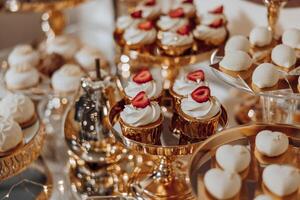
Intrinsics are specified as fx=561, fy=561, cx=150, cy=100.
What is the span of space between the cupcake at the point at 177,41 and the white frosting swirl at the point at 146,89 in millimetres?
213

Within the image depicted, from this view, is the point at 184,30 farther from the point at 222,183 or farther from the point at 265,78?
the point at 222,183

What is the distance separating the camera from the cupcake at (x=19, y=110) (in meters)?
1.24

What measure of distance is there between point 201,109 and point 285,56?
225 mm

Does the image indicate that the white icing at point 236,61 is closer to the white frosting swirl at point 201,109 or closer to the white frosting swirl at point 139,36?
the white frosting swirl at point 201,109

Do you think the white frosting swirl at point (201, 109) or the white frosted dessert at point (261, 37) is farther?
the white frosted dessert at point (261, 37)

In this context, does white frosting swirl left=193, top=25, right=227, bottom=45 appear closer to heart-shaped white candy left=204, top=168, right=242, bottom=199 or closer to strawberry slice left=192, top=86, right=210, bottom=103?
strawberry slice left=192, top=86, right=210, bottom=103

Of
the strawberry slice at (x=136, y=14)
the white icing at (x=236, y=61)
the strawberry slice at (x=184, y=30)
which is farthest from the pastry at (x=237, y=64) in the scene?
the strawberry slice at (x=136, y=14)

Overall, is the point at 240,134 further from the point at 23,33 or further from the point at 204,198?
the point at 23,33

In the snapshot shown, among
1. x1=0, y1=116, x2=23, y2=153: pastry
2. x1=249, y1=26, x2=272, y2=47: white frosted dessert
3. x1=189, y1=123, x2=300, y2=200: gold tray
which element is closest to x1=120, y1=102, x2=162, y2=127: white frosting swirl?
x1=189, y1=123, x2=300, y2=200: gold tray

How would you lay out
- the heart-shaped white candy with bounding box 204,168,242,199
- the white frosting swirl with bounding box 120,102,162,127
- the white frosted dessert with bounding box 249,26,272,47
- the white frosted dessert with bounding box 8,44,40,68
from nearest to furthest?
the heart-shaped white candy with bounding box 204,168,242,199, the white frosting swirl with bounding box 120,102,162,127, the white frosted dessert with bounding box 249,26,272,47, the white frosted dessert with bounding box 8,44,40,68

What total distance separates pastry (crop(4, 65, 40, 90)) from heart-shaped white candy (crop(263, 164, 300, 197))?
73 centimetres

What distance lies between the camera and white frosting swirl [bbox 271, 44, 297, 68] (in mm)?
1156

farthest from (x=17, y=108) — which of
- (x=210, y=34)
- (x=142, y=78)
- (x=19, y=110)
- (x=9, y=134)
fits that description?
(x=210, y=34)

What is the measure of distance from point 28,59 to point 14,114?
1.10 ft
